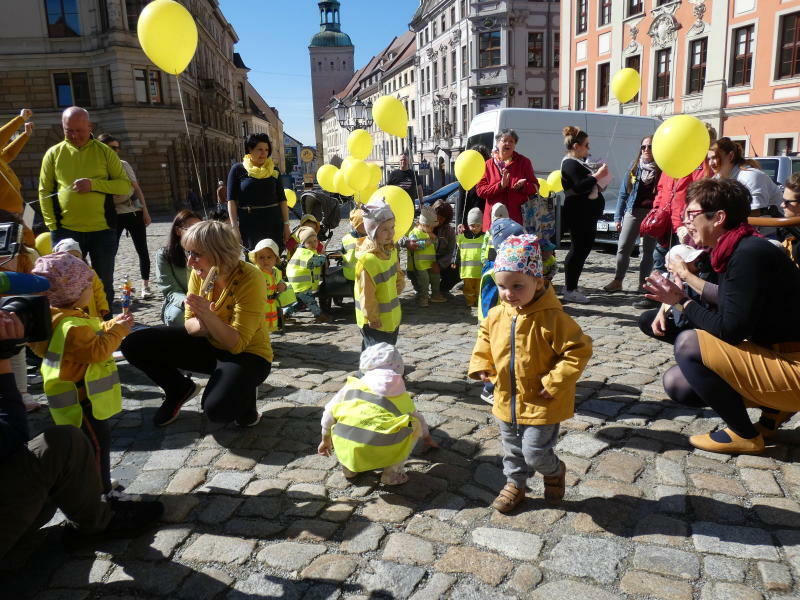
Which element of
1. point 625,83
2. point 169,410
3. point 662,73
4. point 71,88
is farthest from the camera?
point 71,88

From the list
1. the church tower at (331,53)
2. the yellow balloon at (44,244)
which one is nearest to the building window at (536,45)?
the yellow balloon at (44,244)

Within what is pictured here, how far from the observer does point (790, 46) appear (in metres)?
20.8

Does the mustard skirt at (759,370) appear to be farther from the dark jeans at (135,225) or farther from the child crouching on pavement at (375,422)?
the dark jeans at (135,225)

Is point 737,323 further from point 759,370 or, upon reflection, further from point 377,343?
point 377,343

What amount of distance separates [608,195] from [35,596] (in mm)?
12211

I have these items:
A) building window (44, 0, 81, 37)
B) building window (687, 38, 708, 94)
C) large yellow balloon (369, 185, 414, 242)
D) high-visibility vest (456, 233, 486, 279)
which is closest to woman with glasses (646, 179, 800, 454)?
large yellow balloon (369, 185, 414, 242)

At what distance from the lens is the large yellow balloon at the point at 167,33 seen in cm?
570

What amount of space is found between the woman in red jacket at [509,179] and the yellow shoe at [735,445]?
3250 mm

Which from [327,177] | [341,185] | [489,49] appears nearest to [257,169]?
[341,185]

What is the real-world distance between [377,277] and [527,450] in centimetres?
175

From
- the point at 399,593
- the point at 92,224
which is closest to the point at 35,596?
the point at 399,593

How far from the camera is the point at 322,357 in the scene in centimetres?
568

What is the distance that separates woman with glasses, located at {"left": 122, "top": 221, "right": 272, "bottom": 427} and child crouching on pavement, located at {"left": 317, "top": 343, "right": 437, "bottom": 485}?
0.88 m

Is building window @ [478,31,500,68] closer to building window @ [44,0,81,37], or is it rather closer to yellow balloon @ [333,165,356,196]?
building window @ [44,0,81,37]
